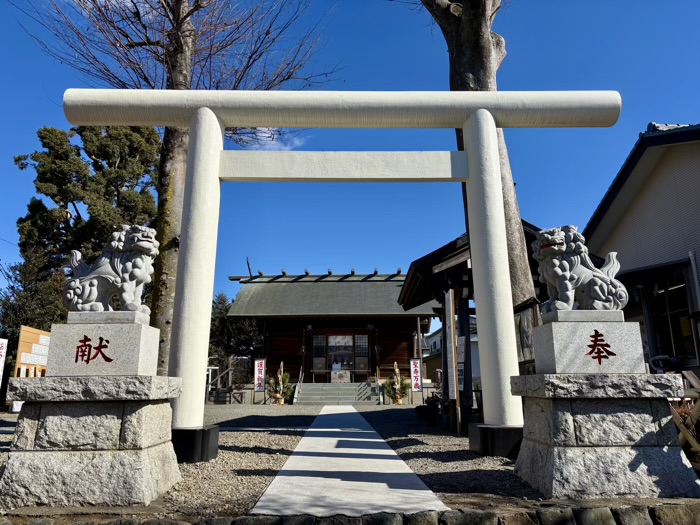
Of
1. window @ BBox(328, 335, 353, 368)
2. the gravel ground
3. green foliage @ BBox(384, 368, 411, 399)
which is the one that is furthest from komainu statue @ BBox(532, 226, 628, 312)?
window @ BBox(328, 335, 353, 368)

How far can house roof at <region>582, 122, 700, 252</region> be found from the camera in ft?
37.4

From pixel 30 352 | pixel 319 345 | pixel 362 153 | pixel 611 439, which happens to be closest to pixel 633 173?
pixel 362 153

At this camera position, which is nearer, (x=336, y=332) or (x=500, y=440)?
(x=500, y=440)

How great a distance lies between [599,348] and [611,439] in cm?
76

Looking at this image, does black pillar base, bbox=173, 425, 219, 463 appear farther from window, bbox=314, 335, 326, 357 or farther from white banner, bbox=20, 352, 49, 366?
window, bbox=314, 335, 326, 357

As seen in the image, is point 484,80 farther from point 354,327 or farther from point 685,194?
point 354,327

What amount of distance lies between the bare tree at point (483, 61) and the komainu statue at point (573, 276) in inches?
156

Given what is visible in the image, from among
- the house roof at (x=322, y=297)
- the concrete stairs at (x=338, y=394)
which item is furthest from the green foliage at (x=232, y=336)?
the concrete stairs at (x=338, y=394)

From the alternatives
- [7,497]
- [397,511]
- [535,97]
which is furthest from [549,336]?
[7,497]

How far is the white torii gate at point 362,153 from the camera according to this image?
19.3ft

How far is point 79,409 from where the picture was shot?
13.2ft

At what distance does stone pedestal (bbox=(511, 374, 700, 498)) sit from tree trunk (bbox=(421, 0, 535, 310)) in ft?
14.9

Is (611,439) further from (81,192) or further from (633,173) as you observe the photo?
(81,192)

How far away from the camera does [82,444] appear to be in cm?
396
